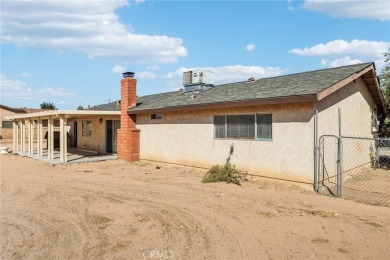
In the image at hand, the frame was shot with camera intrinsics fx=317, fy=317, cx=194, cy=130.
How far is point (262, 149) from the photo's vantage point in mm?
10922

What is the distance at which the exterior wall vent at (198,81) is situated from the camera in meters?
17.3

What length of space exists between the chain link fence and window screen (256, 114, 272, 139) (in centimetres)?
174

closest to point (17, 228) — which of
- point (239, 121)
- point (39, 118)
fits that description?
point (239, 121)

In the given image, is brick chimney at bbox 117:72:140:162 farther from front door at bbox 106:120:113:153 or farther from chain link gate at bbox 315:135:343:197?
chain link gate at bbox 315:135:343:197

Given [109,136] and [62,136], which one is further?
[109,136]

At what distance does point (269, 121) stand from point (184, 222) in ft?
17.8

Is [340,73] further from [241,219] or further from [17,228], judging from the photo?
[17,228]

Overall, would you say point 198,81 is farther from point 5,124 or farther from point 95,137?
point 5,124

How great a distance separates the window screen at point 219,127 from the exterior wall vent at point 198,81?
4.94 m

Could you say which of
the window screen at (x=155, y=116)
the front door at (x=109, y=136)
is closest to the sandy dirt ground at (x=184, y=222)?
the window screen at (x=155, y=116)

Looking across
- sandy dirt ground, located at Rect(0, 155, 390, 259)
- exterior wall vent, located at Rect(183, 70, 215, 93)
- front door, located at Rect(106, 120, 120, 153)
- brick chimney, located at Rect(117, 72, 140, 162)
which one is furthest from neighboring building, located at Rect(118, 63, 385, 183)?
front door, located at Rect(106, 120, 120, 153)

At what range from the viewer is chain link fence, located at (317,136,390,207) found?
351 inches

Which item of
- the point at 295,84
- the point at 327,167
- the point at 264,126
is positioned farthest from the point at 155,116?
the point at 327,167

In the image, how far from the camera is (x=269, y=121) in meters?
10.8
